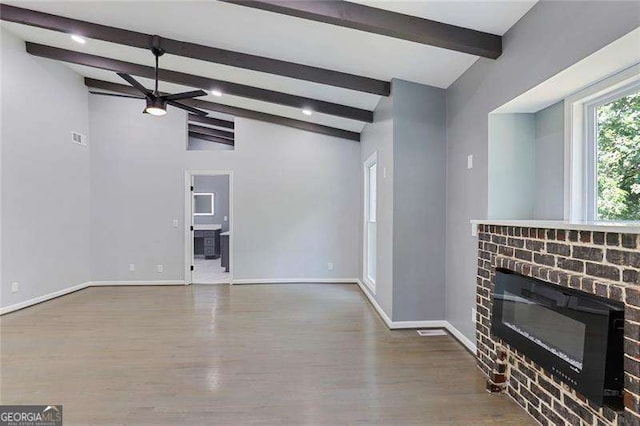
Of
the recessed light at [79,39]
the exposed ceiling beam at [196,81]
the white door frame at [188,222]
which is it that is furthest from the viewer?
the white door frame at [188,222]

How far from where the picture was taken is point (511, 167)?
286 centimetres

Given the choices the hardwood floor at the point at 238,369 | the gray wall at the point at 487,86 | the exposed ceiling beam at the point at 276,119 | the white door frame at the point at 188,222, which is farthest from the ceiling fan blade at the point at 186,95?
the gray wall at the point at 487,86

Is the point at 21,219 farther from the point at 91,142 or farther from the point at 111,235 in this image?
the point at 91,142

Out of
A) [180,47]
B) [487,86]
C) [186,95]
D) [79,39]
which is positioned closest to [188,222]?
[186,95]

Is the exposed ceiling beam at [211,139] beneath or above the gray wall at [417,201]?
above

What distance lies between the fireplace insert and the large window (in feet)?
2.36

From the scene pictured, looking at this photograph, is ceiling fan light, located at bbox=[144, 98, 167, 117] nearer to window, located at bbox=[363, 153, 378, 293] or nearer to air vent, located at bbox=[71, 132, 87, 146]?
air vent, located at bbox=[71, 132, 87, 146]

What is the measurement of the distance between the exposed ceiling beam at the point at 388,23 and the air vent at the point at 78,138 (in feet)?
14.9

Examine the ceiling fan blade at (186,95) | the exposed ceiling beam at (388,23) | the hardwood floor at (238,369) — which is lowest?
the hardwood floor at (238,369)

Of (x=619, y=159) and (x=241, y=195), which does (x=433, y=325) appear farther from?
(x=241, y=195)

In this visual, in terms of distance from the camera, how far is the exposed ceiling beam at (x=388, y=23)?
2.49 m

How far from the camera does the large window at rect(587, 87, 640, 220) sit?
2.04 m

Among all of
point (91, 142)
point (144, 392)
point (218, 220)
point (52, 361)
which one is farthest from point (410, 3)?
point (218, 220)

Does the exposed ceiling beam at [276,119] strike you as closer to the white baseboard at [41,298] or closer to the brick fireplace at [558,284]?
the white baseboard at [41,298]
